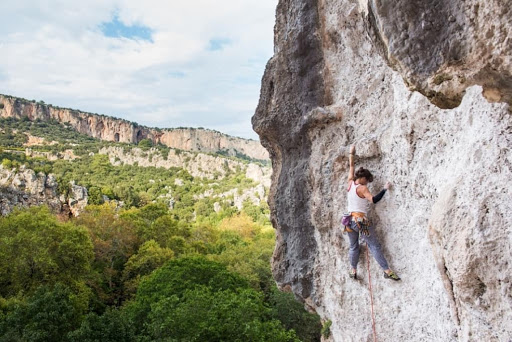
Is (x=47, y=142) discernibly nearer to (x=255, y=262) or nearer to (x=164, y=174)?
(x=164, y=174)

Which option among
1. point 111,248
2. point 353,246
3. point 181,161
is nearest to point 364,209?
point 353,246

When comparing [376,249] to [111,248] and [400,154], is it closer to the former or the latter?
[400,154]

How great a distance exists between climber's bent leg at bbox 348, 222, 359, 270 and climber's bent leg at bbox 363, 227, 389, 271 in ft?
1.34

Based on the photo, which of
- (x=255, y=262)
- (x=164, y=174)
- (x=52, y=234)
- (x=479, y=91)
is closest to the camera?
(x=479, y=91)

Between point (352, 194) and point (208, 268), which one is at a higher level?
point (352, 194)

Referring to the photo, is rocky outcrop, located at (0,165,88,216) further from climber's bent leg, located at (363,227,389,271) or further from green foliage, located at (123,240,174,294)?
climber's bent leg, located at (363,227,389,271)

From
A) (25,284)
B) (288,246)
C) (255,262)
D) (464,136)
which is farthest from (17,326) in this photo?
(255,262)

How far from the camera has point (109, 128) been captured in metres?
112

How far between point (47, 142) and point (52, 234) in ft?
263

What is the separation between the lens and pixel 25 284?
53.9ft

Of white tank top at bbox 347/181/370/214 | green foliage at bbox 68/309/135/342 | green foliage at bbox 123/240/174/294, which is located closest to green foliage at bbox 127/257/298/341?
green foliage at bbox 68/309/135/342

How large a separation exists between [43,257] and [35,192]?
1282 inches

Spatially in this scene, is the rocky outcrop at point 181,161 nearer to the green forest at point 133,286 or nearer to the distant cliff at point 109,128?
the distant cliff at point 109,128

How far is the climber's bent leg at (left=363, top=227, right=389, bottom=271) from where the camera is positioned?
619cm
